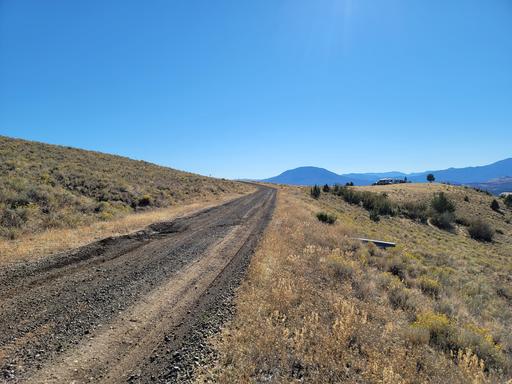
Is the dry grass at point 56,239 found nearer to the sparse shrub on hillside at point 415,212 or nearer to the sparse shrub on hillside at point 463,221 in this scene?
the sparse shrub on hillside at point 415,212

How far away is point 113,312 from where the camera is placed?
649 centimetres

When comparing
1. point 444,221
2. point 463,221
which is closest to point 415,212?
point 444,221

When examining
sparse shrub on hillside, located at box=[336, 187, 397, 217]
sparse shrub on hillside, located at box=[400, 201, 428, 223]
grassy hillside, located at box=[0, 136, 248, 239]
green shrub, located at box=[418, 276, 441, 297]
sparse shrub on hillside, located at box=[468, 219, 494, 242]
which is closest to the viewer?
green shrub, located at box=[418, 276, 441, 297]

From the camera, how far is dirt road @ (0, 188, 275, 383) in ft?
15.5

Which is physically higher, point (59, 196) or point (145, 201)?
point (59, 196)

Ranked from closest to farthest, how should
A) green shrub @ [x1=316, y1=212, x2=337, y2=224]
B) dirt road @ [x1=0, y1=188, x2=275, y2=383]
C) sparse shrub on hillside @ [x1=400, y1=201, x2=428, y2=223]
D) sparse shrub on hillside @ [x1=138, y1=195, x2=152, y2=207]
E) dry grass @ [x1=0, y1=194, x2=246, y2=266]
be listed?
1. dirt road @ [x1=0, y1=188, x2=275, y2=383]
2. dry grass @ [x1=0, y1=194, x2=246, y2=266]
3. green shrub @ [x1=316, y1=212, x2=337, y2=224]
4. sparse shrub on hillside @ [x1=138, y1=195, x2=152, y2=207]
5. sparse shrub on hillside @ [x1=400, y1=201, x2=428, y2=223]

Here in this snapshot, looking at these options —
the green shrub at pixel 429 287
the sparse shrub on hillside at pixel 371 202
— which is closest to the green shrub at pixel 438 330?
the green shrub at pixel 429 287

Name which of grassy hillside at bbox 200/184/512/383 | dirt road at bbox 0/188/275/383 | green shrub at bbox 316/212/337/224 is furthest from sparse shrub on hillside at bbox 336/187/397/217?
dirt road at bbox 0/188/275/383

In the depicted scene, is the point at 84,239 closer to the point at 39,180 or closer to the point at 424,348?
the point at 39,180

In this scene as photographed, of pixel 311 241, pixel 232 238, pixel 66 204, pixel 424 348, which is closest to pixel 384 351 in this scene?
pixel 424 348

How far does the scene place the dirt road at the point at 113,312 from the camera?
471cm

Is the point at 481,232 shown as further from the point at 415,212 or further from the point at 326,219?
the point at 326,219

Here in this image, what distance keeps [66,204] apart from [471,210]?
210ft

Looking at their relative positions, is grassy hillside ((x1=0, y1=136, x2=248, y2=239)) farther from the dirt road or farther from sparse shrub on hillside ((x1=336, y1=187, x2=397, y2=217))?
sparse shrub on hillside ((x1=336, y1=187, x2=397, y2=217))
